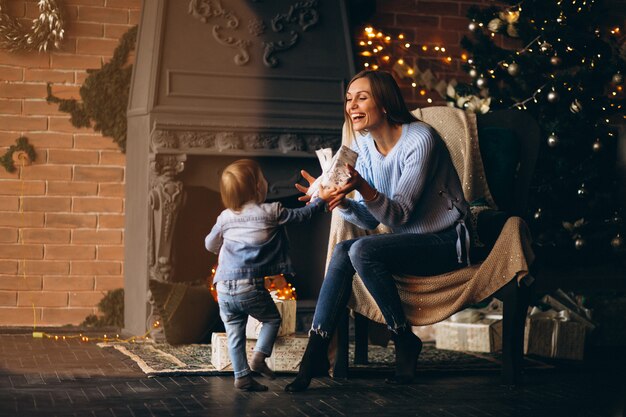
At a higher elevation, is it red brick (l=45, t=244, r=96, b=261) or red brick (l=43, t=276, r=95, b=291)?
red brick (l=45, t=244, r=96, b=261)

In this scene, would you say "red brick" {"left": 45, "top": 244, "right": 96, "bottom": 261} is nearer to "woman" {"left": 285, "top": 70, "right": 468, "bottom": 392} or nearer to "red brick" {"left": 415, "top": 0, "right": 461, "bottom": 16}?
"woman" {"left": 285, "top": 70, "right": 468, "bottom": 392}

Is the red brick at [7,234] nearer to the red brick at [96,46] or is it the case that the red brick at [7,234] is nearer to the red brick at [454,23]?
the red brick at [96,46]

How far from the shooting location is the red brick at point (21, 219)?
5.26 m

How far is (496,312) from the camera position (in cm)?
498

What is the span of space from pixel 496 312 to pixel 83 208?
2222 mm

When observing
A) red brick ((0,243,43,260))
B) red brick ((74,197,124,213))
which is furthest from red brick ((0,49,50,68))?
red brick ((0,243,43,260))

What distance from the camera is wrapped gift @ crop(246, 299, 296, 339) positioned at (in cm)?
399

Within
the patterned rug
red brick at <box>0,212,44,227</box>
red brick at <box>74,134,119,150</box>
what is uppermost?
red brick at <box>74,134,119,150</box>

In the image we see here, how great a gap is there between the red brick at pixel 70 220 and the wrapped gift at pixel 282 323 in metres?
1.68

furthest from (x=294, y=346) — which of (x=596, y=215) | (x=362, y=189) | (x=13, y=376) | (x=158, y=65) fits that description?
(x=596, y=215)

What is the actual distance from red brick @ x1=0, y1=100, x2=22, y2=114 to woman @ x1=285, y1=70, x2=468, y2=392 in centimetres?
213

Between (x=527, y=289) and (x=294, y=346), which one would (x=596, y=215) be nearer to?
(x=527, y=289)

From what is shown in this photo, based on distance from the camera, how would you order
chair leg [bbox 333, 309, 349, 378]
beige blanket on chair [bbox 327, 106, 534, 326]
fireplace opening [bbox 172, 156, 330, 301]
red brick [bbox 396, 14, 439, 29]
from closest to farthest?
1. beige blanket on chair [bbox 327, 106, 534, 326]
2. chair leg [bbox 333, 309, 349, 378]
3. fireplace opening [bbox 172, 156, 330, 301]
4. red brick [bbox 396, 14, 439, 29]

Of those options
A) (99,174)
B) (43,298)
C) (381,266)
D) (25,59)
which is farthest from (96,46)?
(381,266)
